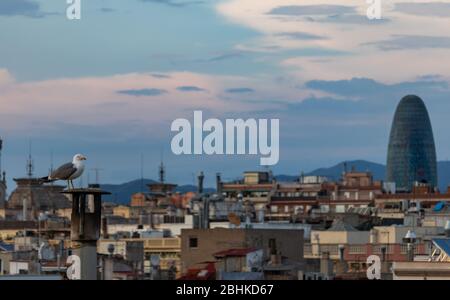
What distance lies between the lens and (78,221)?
24.5 m

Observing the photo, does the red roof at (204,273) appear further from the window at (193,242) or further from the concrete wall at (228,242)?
the window at (193,242)

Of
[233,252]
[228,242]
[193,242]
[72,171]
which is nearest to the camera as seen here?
[72,171]

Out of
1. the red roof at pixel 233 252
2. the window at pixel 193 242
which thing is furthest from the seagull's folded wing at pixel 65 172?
the window at pixel 193 242

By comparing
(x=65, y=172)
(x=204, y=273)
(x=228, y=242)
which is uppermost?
(x=65, y=172)

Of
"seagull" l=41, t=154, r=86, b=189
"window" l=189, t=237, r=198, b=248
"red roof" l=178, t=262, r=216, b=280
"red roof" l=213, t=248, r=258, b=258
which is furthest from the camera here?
"window" l=189, t=237, r=198, b=248

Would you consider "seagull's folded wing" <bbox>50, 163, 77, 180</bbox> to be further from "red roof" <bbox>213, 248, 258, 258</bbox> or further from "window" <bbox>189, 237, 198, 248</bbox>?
"window" <bbox>189, 237, 198, 248</bbox>

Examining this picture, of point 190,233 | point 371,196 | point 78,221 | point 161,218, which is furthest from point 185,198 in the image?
point 78,221

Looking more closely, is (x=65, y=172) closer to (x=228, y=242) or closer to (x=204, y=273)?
(x=204, y=273)

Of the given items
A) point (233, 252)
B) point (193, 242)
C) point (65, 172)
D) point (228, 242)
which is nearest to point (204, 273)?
point (233, 252)

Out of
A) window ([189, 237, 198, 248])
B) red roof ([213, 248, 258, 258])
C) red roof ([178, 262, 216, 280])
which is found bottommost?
red roof ([178, 262, 216, 280])

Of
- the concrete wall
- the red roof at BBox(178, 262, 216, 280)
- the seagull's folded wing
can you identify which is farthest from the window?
the seagull's folded wing
